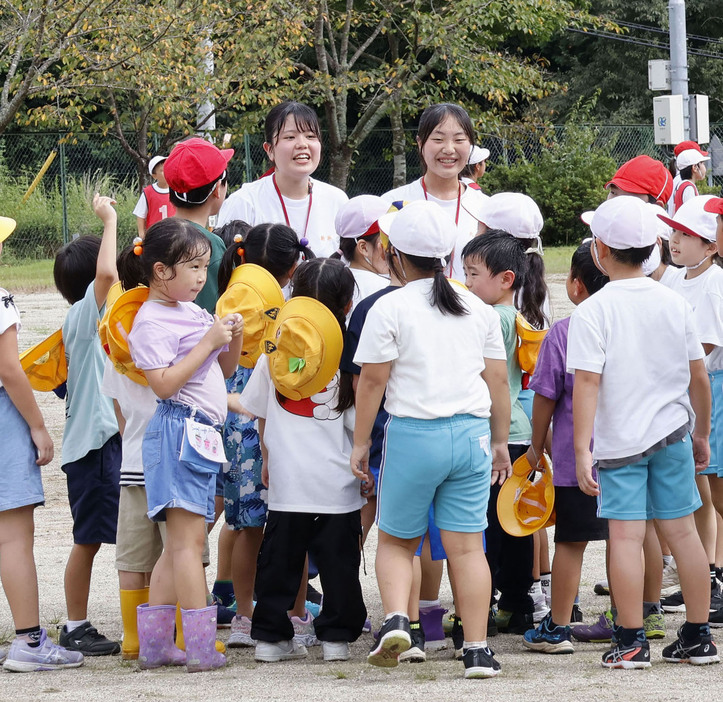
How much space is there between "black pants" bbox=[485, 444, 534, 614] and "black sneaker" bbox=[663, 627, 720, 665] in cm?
81

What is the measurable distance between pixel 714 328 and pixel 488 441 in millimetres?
1248

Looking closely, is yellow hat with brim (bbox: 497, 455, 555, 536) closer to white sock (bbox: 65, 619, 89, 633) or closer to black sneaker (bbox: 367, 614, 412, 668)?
black sneaker (bbox: 367, 614, 412, 668)

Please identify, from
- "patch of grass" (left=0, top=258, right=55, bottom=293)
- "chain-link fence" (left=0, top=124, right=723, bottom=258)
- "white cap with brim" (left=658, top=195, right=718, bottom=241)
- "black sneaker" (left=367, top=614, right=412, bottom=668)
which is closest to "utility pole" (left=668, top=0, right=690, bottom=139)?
"chain-link fence" (left=0, top=124, right=723, bottom=258)

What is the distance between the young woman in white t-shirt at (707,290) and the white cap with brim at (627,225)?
2.32 ft

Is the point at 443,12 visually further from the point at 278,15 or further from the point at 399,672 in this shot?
the point at 399,672

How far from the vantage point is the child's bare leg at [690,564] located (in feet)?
13.3

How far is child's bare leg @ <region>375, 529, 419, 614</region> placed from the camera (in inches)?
158

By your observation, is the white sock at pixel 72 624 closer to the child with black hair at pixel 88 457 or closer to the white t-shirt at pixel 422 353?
the child with black hair at pixel 88 457

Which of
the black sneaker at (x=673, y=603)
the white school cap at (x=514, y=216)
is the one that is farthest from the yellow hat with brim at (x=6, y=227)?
the black sneaker at (x=673, y=603)

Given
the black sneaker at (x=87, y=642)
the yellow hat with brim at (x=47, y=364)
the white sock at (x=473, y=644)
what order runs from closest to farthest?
the white sock at (x=473, y=644) < the black sneaker at (x=87, y=642) < the yellow hat with brim at (x=47, y=364)

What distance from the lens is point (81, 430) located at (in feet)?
15.1

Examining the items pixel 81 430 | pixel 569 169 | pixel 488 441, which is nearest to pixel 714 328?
pixel 488 441

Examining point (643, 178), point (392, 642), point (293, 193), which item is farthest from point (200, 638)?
point (643, 178)

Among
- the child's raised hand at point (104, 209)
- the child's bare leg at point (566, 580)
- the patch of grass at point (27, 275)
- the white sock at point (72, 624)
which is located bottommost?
the white sock at point (72, 624)
